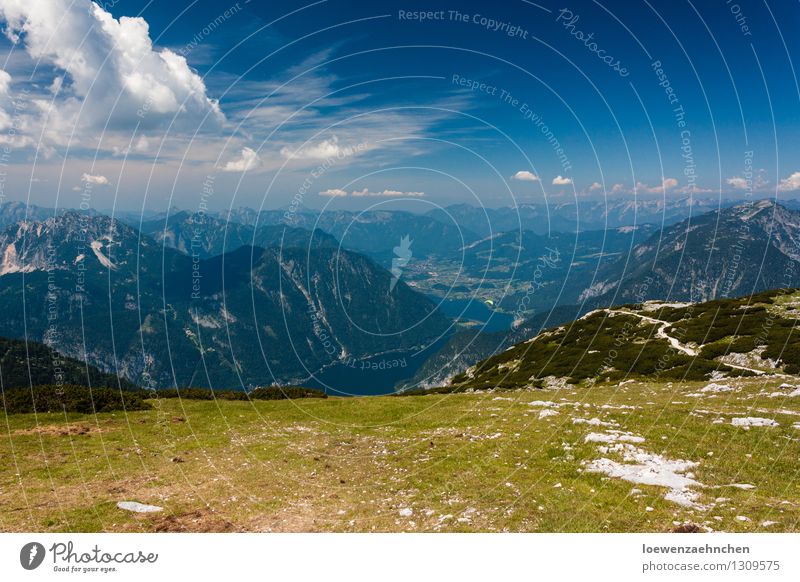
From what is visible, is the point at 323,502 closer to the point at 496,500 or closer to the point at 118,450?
the point at 496,500

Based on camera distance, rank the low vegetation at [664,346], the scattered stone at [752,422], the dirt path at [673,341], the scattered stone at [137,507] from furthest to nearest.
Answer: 1. the low vegetation at [664,346]
2. the dirt path at [673,341]
3. the scattered stone at [752,422]
4. the scattered stone at [137,507]

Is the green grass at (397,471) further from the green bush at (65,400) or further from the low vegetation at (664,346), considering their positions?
the low vegetation at (664,346)

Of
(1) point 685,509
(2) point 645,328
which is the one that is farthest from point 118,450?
(2) point 645,328

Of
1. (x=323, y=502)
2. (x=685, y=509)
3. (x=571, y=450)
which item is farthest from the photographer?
(x=571, y=450)

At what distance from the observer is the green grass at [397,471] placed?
16.1 m

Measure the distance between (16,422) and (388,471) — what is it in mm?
29302

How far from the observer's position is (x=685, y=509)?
15180 millimetres

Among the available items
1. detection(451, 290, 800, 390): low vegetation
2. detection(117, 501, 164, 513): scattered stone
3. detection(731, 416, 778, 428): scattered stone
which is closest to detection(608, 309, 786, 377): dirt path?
detection(451, 290, 800, 390): low vegetation

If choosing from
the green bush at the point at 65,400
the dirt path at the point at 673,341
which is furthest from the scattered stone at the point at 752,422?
the green bush at the point at 65,400

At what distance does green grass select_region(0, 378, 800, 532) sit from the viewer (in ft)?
52.9

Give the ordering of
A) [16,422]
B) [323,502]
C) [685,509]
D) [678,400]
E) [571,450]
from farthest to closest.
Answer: [678,400]
[16,422]
[571,450]
[323,502]
[685,509]

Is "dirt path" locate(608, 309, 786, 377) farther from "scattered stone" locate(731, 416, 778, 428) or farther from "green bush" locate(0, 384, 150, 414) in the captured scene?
"green bush" locate(0, 384, 150, 414)
